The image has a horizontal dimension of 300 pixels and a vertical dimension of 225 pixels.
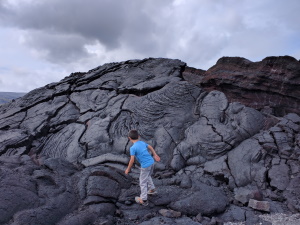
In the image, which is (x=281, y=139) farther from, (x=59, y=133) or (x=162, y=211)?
(x=59, y=133)

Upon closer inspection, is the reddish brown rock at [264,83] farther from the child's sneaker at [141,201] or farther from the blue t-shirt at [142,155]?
the child's sneaker at [141,201]

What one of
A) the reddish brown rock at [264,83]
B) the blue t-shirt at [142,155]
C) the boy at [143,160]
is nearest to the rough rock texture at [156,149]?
the reddish brown rock at [264,83]

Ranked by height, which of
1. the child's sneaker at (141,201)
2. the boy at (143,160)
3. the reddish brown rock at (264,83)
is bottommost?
the child's sneaker at (141,201)

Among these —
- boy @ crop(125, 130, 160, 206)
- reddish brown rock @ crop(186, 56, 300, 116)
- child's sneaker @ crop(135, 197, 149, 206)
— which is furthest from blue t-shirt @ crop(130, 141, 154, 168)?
reddish brown rock @ crop(186, 56, 300, 116)

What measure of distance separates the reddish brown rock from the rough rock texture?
27mm

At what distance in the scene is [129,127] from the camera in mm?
5641

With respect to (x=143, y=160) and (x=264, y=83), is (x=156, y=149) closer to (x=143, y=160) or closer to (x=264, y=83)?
(x=143, y=160)

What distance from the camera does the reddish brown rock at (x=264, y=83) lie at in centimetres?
571

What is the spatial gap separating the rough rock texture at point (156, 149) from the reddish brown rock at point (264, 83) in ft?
0.09

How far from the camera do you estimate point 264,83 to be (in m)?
5.96

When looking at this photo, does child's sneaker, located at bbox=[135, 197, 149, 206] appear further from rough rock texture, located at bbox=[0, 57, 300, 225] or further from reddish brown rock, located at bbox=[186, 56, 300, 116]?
reddish brown rock, located at bbox=[186, 56, 300, 116]

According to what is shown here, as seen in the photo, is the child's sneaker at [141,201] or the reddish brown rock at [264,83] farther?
the reddish brown rock at [264,83]

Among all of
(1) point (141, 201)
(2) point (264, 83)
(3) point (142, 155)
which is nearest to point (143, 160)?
(3) point (142, 155)

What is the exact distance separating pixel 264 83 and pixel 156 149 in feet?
10.5
